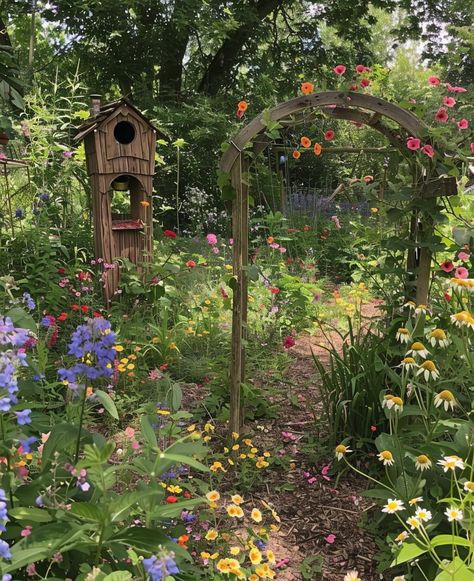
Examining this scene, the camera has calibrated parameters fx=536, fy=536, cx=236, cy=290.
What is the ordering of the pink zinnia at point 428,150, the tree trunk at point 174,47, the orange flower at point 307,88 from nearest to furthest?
the pink zinnia at point 428,150 → the orange flower at point 307,88 → the tree trunk at point 174,47

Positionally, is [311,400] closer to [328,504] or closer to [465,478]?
[328,504]

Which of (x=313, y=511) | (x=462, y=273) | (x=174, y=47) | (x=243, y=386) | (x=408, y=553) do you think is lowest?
(x=313, y=511)

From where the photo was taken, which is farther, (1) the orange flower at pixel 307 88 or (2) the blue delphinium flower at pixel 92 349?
(1) the orange flower at pixel 307 88

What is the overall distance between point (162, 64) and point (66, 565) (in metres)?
7.89

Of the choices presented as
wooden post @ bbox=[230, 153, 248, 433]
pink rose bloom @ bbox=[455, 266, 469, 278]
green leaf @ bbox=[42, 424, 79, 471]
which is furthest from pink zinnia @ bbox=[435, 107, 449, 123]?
green leaf @ bbox=[42, 424, 79, 471]

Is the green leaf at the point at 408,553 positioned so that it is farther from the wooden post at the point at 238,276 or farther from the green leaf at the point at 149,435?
the wooden post at the point at 238,276

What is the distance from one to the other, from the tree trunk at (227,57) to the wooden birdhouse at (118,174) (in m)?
4.94

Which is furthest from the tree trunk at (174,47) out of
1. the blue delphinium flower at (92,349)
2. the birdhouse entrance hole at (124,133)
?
the blue delphinium flower at (92,349)

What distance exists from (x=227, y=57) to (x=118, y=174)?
567cm

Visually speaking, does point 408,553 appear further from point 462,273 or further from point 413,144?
point 413,144

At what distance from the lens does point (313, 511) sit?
2.23 meters

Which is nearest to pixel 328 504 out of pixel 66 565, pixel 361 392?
pixel 361 392

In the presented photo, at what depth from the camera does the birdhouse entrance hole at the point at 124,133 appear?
4008 mm

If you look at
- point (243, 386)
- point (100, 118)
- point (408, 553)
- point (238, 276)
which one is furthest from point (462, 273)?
point (100, 118)
